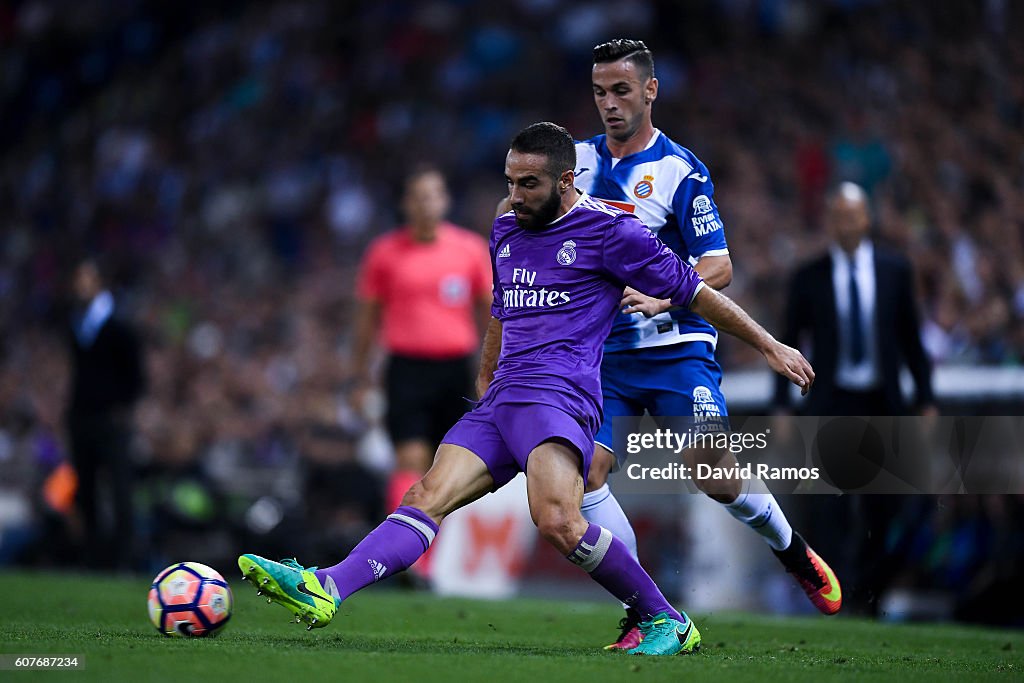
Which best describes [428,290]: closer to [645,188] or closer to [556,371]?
[645,188]

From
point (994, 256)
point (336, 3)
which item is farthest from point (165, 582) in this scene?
point (336, 3)

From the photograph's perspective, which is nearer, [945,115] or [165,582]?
[165,582]

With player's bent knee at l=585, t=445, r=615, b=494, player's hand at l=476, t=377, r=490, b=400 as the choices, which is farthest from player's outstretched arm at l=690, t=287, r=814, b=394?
player's hand at l=476, t=377, r=490, b=400

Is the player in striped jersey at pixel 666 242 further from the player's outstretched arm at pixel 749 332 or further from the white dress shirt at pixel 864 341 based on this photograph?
the white dress shirt at pixel 864 341

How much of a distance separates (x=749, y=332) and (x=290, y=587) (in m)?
1.96

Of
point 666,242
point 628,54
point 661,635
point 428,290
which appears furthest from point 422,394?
point 661,635

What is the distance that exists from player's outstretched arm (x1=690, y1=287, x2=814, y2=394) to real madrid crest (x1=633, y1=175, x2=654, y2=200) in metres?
0.95

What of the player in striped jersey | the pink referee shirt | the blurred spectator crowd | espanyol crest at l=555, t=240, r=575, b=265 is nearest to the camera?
espanyol crest at l=555, t=240, r=575, b=265

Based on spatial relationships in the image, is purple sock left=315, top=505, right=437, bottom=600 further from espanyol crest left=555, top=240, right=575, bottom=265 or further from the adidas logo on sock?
espanyol crest left=555, top=240, right=575, bottom=265

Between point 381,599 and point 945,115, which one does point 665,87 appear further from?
point 381,599

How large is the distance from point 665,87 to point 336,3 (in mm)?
6757

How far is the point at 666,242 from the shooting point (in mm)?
6500

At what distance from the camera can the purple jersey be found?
5539mm

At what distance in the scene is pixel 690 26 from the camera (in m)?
17.7
